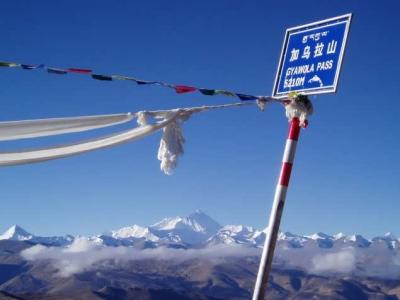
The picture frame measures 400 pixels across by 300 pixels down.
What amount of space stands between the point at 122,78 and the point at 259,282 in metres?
4.20

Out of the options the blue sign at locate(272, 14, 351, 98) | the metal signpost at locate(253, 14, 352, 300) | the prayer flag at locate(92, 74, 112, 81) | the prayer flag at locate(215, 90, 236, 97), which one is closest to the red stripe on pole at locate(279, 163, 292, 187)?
the metal signpost at locate(253, 14, 352, 300)

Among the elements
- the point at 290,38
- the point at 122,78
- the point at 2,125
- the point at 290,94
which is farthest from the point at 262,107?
the point at 2,125

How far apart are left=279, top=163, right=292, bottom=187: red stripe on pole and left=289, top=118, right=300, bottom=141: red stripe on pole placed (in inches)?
19.1

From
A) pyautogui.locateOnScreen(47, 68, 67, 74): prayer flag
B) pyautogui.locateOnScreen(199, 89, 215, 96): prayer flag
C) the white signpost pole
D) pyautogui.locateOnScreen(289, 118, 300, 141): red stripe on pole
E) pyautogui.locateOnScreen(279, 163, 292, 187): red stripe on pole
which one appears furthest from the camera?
pyautogui.locateOnScreen(47, 68, 67, 74): prayer flag

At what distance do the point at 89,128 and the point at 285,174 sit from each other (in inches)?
143

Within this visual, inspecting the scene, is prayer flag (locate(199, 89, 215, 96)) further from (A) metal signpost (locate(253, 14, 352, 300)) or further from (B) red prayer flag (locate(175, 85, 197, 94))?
(A) metal signpost (locate(253, 14, 352, 300))

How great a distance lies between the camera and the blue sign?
9.09 m

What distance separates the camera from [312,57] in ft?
31.0

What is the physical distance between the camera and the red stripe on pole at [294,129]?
9311 mm

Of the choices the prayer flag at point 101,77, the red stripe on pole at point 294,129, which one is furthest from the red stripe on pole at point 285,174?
the prayer flag at point 101,77

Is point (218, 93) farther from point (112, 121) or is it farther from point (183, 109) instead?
point (112, 121)

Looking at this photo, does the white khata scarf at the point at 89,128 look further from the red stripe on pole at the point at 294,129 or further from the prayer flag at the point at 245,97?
the red stripe on pole at the point at 294,129

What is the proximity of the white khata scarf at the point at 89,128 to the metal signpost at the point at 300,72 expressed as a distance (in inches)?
40.8

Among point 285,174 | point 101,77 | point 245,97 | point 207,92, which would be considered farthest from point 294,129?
point 101,77
